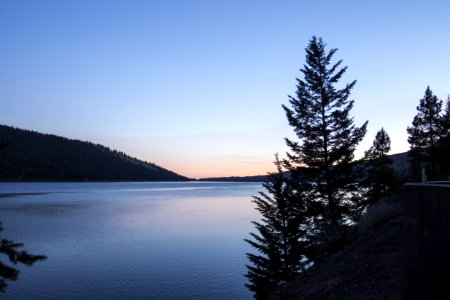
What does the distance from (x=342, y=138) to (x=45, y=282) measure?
23057 millimetres

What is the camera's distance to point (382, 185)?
34.7 m

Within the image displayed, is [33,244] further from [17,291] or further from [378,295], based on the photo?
[378,295]

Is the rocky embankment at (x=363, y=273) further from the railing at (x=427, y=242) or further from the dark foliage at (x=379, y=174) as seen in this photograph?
the dark foliage at (x=379, y=174)

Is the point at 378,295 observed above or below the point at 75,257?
above

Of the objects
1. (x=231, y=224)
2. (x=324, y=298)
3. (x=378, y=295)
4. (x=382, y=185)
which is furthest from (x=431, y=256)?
(x=231, y=224)

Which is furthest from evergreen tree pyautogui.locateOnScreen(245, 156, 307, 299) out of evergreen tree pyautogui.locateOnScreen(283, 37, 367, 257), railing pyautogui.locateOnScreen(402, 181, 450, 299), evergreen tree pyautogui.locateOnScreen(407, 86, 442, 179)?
evergreen tree pyautogui.locateOnScreen(407, 86, 442, 179)

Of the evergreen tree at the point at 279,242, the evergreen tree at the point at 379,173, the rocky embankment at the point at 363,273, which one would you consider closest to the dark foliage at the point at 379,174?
the evergreen tree at the point at 379,173

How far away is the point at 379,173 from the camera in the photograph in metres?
34.2

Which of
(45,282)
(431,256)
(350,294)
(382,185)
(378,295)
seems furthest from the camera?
(382,185)

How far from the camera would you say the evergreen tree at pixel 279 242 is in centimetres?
2277

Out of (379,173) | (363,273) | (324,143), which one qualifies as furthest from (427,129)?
(363,273)

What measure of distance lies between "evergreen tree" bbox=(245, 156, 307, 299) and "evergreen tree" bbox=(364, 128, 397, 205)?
4619mm

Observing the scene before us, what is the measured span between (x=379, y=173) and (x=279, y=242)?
48.3ft

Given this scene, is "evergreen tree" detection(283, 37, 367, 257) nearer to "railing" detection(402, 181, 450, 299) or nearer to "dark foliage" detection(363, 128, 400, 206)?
"dark foliage" detection(363, 128, 400, 206)
